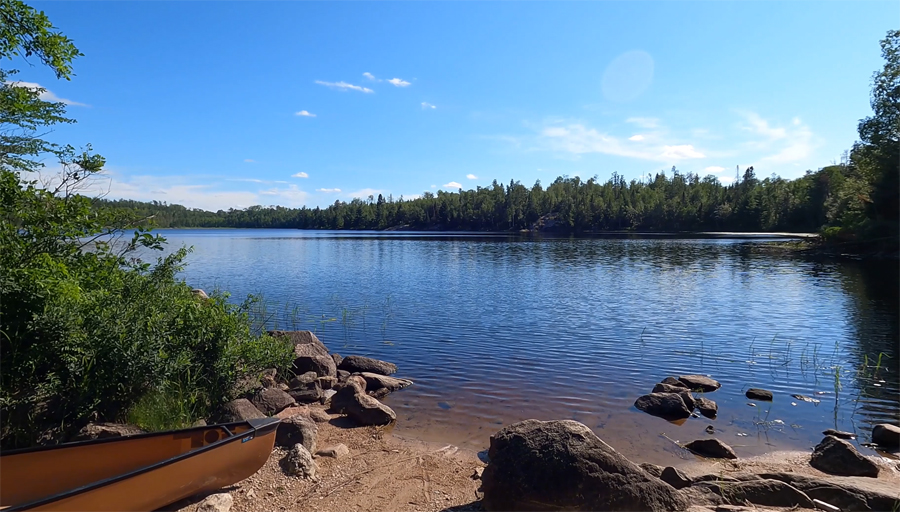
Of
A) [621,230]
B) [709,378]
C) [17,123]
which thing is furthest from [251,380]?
[621,230]

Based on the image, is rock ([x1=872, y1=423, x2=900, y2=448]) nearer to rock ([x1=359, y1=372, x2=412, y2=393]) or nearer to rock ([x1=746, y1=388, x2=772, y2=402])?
rock ([x1=746, y1=388, x2=772, y2=402])

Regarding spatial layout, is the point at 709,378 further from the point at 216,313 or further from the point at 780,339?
the point at 216,313

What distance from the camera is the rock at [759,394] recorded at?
13.0 m

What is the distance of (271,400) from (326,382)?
95.8 inches

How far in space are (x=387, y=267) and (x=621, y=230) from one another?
12275 centimetres

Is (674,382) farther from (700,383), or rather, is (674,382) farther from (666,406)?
(666,406)

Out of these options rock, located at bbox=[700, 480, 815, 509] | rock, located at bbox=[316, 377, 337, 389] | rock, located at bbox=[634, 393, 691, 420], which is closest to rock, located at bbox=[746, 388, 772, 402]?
rock, located at bbox=[634, 393, 691, 420]

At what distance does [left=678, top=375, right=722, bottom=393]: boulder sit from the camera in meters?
13.6

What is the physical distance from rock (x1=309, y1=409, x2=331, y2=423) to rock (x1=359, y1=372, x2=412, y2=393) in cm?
215

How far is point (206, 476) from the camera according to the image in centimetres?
682

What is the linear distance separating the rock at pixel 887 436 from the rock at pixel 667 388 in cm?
379

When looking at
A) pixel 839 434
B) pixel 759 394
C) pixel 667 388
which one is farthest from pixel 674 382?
pixel 839 434

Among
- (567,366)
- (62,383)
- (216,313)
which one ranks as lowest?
(567,366)

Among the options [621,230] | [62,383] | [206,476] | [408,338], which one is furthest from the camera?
[621,230]
